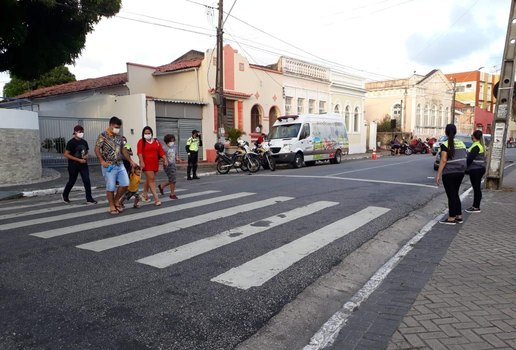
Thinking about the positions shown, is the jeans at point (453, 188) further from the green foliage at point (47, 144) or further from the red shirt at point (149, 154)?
the green foliage at point (47, 144)

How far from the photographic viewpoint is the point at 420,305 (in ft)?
12.3

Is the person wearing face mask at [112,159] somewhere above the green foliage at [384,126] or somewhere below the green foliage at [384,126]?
below

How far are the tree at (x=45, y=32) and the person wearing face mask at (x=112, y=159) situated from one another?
8635 millimetres

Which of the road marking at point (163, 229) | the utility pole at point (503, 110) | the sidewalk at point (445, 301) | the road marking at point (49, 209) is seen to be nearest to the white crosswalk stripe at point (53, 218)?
the road marking at point (49, 209)

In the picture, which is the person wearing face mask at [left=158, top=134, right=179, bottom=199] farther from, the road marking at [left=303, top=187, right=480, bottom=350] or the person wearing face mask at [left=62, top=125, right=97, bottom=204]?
the road marking at [left=303, top=187, right=480, bottom=350]

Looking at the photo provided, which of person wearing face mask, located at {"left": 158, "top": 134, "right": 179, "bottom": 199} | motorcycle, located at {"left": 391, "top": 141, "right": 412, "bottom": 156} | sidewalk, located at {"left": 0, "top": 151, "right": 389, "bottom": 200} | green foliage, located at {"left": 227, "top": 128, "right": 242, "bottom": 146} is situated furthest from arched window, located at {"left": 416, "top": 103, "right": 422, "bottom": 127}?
person wearing face mask, located at {"left": 158, "top": 134, "right": 179, "bottom": 199}

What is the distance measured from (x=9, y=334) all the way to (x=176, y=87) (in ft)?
68.7

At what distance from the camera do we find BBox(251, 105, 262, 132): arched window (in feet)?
83.6

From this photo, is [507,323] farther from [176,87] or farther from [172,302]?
[176,87]

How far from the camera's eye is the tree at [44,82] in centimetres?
3803

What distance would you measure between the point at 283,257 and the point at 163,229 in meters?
2.27

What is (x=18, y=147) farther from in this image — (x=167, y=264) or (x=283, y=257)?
(x=283, y=257)

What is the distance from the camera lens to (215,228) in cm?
654

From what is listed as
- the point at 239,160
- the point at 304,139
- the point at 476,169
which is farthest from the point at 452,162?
the point at 304,139
